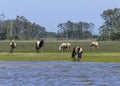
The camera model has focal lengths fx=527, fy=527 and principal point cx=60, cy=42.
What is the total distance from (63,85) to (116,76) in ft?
18.1

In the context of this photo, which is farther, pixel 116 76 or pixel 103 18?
pixel 103 18

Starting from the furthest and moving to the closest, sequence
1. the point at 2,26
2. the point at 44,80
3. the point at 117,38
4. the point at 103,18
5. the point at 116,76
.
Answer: the point at 2,26 → the point at 103,18 → the point at 117,38 → the point at 116,76 → the point at 44,80

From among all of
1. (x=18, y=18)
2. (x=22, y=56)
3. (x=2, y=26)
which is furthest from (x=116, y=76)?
(x=18, y=18)

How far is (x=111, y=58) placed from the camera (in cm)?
4584

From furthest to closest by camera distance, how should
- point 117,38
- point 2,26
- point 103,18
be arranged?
point 2,26
point 103,18
point 117,38

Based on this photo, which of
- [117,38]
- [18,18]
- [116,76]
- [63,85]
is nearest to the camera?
[63,85]

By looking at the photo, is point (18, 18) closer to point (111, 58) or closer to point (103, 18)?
point (103, 18)

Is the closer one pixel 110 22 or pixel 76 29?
pixel 110 22

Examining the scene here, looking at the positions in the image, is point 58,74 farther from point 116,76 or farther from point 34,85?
point 34,85

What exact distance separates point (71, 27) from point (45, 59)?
153 m

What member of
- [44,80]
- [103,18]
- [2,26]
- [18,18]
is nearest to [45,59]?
[44,80]

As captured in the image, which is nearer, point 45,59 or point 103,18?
point 45,59

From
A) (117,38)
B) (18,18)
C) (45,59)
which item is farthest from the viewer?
(18,18)

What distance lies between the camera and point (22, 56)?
48469mm
